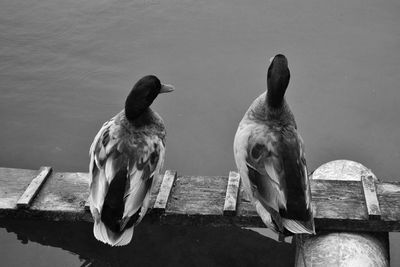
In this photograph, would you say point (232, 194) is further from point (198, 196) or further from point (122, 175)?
point (122, 175)

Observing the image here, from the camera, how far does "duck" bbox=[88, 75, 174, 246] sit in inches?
147

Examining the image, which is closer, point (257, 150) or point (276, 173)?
point (276, 173)

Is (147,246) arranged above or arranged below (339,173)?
below

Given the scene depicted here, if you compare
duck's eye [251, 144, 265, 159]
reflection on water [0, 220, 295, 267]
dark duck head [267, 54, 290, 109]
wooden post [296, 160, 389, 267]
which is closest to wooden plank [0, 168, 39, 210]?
reflection on water [0, 220, 295, 267]

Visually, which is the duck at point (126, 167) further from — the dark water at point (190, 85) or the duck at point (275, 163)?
the dark water at point (190, 85)

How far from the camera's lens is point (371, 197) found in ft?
14.1

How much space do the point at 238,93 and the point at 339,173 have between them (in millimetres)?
2097

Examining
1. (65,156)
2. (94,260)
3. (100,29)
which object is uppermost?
(100,29)

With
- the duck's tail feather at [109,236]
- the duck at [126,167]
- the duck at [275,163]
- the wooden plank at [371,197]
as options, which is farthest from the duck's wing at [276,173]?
the duck's tail feather at [109,236]

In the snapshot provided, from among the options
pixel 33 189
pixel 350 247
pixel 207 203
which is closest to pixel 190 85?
pixel 207 203

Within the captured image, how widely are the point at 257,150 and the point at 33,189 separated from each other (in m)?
1.74

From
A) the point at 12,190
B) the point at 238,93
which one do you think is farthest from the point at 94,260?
the point at 238,93

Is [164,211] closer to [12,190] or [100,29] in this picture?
[12,190]

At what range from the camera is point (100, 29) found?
759cm
